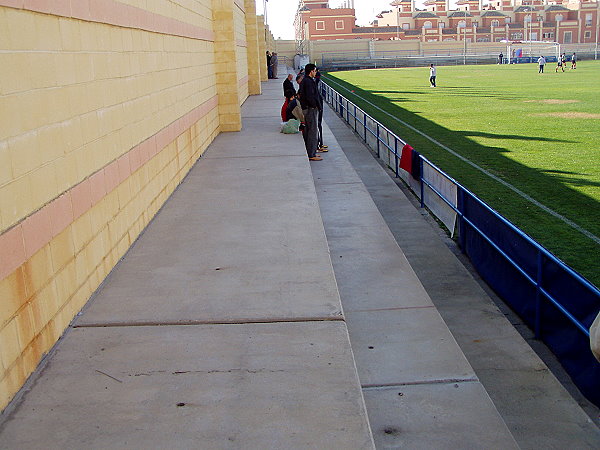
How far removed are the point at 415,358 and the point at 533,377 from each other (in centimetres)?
105

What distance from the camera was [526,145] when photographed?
20109mm

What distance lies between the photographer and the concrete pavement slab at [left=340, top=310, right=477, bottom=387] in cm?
585

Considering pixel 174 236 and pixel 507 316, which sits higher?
pixel 174 236

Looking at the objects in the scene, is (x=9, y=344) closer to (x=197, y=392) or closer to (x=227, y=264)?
(x=197, y=392)

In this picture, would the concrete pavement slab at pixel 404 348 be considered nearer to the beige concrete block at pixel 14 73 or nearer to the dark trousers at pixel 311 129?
the beige concrete block at pixel 14 73

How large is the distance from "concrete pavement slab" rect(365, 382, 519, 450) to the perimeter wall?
8.16ft

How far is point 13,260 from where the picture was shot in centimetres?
441

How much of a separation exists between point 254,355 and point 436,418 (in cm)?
145

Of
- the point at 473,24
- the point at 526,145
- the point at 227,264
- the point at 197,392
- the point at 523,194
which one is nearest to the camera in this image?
the point at 197,392

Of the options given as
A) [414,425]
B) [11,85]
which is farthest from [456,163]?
[11,85]

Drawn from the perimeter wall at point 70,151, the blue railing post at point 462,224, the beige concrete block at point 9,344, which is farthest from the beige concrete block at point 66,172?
the blue railing post at point 462,224

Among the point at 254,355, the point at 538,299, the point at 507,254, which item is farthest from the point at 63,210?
the point at 507,254

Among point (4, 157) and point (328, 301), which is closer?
point (4, 157)

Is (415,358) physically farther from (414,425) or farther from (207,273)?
(207,273)
